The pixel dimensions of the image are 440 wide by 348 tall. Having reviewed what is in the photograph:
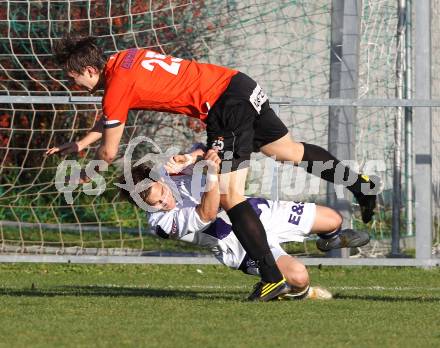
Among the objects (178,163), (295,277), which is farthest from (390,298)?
(178,163)

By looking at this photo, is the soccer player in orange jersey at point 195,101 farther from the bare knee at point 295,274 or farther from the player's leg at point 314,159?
the player's leg at point 314,159

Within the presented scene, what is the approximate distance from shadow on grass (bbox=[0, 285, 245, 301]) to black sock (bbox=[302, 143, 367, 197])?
939 millimetres

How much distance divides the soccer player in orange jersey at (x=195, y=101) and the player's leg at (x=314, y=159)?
28cm

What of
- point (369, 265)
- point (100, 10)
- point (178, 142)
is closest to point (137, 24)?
point (100, 10)

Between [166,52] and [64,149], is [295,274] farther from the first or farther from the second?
[166,52]

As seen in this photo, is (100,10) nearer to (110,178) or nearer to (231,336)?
(110,178)

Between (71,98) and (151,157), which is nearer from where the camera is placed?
(71,98)

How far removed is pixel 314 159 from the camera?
765 centimetres

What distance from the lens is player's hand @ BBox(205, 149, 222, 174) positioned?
6.63 meters

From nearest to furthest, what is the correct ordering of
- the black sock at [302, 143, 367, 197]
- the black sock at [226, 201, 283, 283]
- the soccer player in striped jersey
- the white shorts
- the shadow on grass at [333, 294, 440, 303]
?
the black sock at [226, 201, 283, 283] < the soccer player in striped jersey < the shadow on grass at [333, 294, 440, 303] < the white shorts < the black sock at [302, 143, 367, 197]

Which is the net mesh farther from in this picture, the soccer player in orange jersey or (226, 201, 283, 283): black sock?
(226, 201, 283, 283): black sock

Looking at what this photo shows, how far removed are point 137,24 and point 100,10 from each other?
35 cm

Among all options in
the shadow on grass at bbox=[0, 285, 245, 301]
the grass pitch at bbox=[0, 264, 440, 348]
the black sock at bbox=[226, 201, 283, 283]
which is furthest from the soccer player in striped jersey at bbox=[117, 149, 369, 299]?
the shadow on grass at bbox=[0, 285, 245, 301]

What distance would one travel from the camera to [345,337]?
5.39 m
